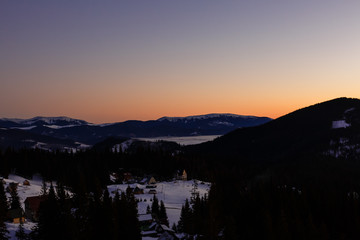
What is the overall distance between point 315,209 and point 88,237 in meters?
65.8

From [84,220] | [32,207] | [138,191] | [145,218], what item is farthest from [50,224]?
[138,191]

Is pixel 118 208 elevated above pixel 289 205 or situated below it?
above

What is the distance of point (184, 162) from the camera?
6826 inches

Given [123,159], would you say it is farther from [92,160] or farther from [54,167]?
[54,167]

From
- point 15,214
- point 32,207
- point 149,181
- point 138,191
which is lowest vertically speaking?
point 138,191

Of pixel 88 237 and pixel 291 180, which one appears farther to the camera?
pixel 291 180

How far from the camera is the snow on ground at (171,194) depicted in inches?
3521

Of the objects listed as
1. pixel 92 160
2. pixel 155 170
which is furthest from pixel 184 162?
pixel 92 160

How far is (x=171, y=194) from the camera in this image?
382 feet

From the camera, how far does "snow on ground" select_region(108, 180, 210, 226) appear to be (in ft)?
293

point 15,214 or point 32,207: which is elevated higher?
point 15,214

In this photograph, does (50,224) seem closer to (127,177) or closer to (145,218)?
(145,218)

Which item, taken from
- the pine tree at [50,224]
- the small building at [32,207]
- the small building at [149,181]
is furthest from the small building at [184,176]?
the pine tree at [50,224]

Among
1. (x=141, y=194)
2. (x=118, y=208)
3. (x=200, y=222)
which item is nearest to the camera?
(x=118, y=208)
